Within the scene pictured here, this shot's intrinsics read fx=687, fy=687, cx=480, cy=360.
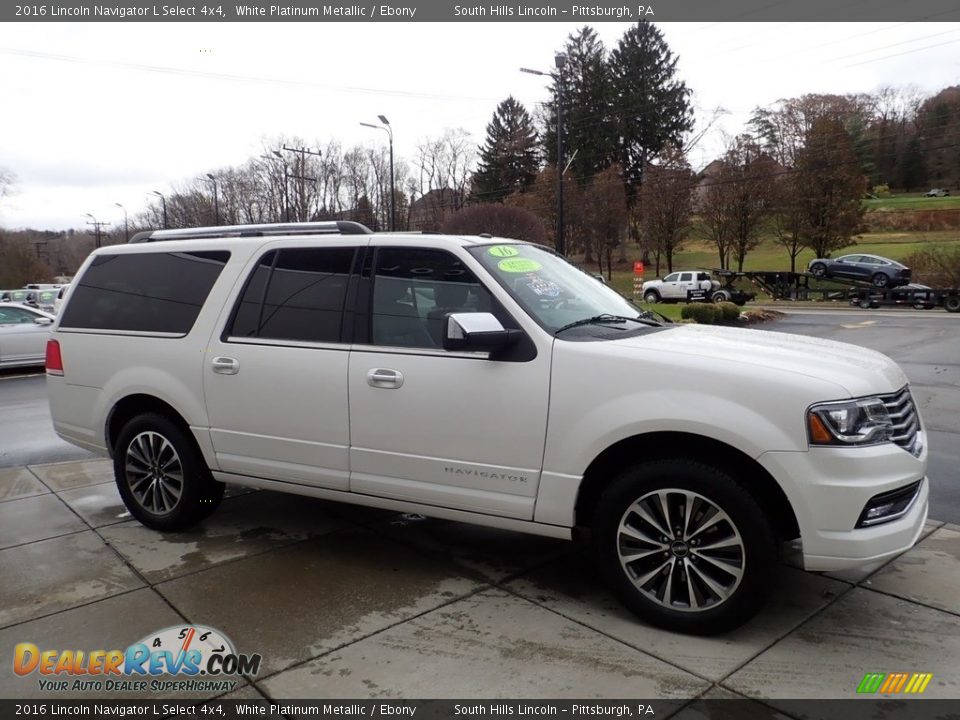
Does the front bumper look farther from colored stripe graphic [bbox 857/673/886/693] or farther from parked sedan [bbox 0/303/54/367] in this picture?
parked sedan [bbox 0/303/54/367]

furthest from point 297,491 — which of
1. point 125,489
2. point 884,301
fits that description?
point 884,301

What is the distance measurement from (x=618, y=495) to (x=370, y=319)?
66.6 inches

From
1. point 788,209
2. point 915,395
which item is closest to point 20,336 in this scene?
point 915,395

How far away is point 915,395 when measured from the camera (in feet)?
33.2

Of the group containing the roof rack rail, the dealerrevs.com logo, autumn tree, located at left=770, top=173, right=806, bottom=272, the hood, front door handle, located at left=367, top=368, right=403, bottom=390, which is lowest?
the dealerrevs.com logo

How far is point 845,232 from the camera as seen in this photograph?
45531 mm

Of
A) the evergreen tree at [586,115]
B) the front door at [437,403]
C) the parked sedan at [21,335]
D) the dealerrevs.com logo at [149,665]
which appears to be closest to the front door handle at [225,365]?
the front door at [437,403]

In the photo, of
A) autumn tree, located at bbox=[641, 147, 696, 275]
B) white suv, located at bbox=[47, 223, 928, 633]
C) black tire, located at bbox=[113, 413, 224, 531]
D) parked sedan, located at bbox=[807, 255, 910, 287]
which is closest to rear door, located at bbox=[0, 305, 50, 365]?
white suv, located at bbox=[47, 223, 928, 633]

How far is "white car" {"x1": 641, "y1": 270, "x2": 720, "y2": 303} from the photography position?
37.4m

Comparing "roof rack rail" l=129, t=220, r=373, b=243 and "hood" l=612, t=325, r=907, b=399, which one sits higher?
"roof rack rail" l=129, t=220, r=373, b=243

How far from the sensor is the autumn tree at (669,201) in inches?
2078

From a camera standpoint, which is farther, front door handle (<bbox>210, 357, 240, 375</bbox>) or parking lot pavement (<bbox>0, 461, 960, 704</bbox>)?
front door handle (<bbox>210, 357, 240, 375</bbox>)

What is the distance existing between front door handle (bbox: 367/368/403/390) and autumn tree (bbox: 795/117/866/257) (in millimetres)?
48300

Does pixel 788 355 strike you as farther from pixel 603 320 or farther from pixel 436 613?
pixel 436 613
